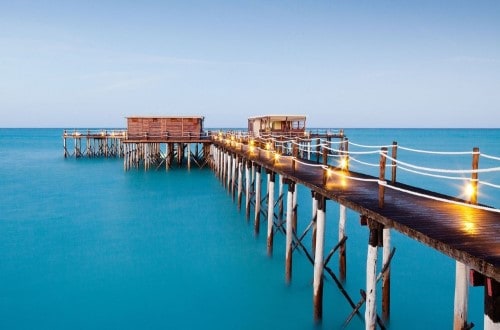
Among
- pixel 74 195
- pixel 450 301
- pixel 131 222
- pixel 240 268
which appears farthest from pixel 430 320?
pixel 74 195

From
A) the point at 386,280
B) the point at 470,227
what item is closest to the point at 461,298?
the point at 470,227

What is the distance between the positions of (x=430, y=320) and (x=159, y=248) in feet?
33.9

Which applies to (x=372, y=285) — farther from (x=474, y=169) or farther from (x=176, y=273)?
(x=176, y=273)

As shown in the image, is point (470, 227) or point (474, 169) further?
point (474, 169)

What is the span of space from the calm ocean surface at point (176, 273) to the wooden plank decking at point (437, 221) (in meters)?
3.45

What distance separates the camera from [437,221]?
6.52m

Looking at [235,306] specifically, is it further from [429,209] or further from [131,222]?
[131,222]

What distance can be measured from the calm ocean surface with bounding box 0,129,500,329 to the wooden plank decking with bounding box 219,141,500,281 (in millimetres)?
3447

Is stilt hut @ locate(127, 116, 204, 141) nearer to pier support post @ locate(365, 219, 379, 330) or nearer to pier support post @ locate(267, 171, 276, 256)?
pier support post @ locate(267, 171, 276, 256)

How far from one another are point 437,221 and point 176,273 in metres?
9.65

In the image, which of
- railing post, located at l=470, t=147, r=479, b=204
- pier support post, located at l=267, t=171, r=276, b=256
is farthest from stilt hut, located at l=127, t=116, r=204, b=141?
railing post, located at l=470, t=147, r=479, b=204

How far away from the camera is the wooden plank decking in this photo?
194 inches

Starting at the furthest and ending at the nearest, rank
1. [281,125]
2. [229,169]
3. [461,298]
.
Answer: [281,125]
[229,169]
[461,298]

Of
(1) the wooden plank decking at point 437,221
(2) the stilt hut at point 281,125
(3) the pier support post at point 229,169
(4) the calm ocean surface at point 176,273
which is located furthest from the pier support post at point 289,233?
(2) the stilt hut at point 281,125
